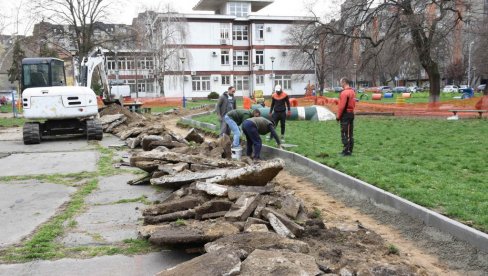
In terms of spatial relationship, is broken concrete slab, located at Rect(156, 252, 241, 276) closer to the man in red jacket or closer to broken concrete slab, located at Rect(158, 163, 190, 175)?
broken concrete slab, located at Rect(158, 163, 190, 175)

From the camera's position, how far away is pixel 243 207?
588 cm

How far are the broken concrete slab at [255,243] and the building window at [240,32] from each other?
61.4 m

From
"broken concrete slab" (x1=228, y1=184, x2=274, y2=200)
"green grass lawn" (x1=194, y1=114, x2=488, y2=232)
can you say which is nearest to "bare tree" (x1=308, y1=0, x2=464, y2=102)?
"green grass lawn" (x1=194, y1=114, x2=488, y2=232)

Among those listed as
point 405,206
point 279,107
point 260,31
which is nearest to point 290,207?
point 405,206

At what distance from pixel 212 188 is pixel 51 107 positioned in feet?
38.8

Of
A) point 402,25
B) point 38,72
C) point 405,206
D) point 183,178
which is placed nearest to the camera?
point 405,206

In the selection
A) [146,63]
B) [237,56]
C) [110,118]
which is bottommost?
[110,118]

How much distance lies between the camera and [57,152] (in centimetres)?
1441

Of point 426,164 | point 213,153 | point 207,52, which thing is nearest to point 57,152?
point 213,153

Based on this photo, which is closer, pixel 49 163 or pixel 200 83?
pixel 49 163

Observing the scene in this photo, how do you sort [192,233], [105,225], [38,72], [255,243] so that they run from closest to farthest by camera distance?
1. [255,243]
2. [192,233]
3. [105,225]
4. [38,72]

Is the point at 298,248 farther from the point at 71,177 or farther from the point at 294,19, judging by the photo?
the point at 294,19

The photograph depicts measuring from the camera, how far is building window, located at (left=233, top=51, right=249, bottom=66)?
65.1 meters

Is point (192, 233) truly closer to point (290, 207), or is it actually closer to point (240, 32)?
point (290, 207)
